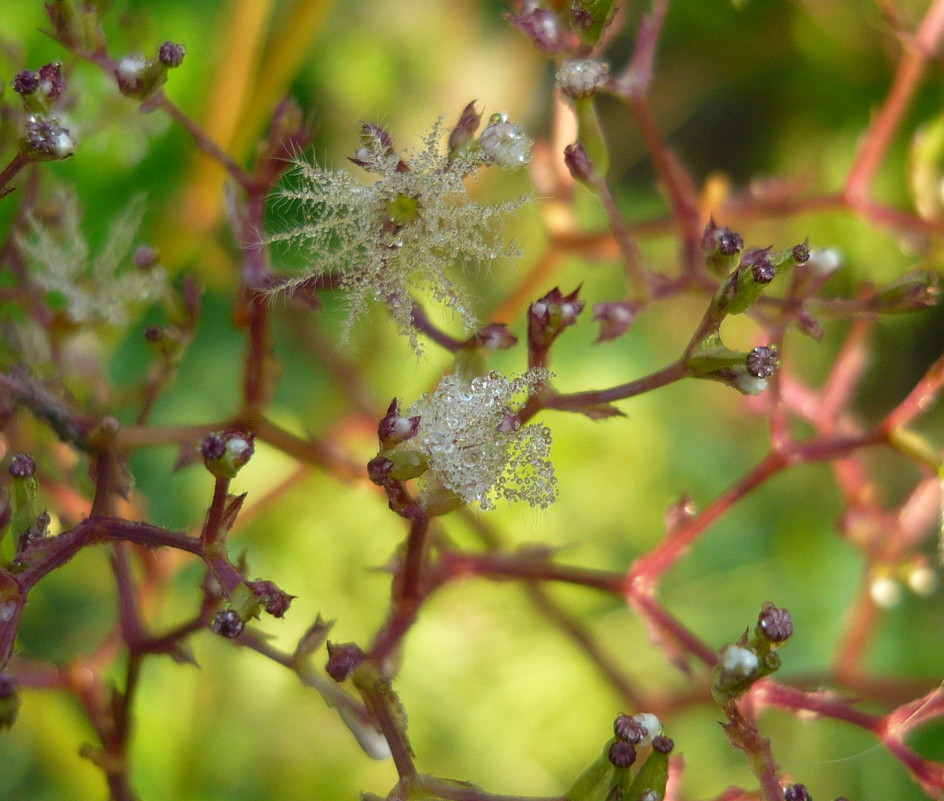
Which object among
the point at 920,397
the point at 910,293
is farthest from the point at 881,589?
the point at 910,293

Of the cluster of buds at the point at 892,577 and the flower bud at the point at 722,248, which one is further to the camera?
the cluster of buds at the point at 892,577

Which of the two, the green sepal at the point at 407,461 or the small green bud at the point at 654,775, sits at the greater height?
the green sepal at the point at 407,461

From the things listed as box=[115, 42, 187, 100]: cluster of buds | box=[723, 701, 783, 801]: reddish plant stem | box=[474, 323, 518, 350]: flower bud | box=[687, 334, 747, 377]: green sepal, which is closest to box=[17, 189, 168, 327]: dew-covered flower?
box=[115, 42, 187, 100]: cluster of buds

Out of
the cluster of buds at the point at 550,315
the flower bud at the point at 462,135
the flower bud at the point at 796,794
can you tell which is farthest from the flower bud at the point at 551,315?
the flower bud at the point at 796,794

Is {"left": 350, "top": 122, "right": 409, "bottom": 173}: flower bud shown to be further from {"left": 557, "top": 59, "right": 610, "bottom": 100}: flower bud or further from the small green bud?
the small green bud

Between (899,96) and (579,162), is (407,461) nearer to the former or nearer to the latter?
(579,162)

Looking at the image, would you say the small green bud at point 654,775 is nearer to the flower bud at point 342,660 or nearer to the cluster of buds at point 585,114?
the flower bud at point 342,660
